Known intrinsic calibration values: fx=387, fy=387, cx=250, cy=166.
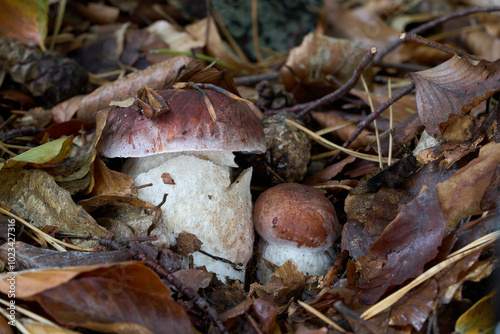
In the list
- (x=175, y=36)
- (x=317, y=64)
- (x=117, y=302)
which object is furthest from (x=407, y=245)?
(x=175, y=36)

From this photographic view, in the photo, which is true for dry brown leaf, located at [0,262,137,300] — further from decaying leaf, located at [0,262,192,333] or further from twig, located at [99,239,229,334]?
twig, located at [99,239,229,334]

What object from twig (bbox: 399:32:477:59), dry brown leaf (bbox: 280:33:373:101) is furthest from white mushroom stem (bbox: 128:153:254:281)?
dry brown leaf (bbox: 280:33:373:101)

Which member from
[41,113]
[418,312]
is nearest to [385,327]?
[418,312]

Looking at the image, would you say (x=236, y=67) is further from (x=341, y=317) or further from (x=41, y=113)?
(x=341, y=317)

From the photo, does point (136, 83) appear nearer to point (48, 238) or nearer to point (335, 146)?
point (48, 238)

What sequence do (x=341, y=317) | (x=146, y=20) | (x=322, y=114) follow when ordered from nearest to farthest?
(x=341, y=317) → (x=322, y=114) → (x=146, y=20)
